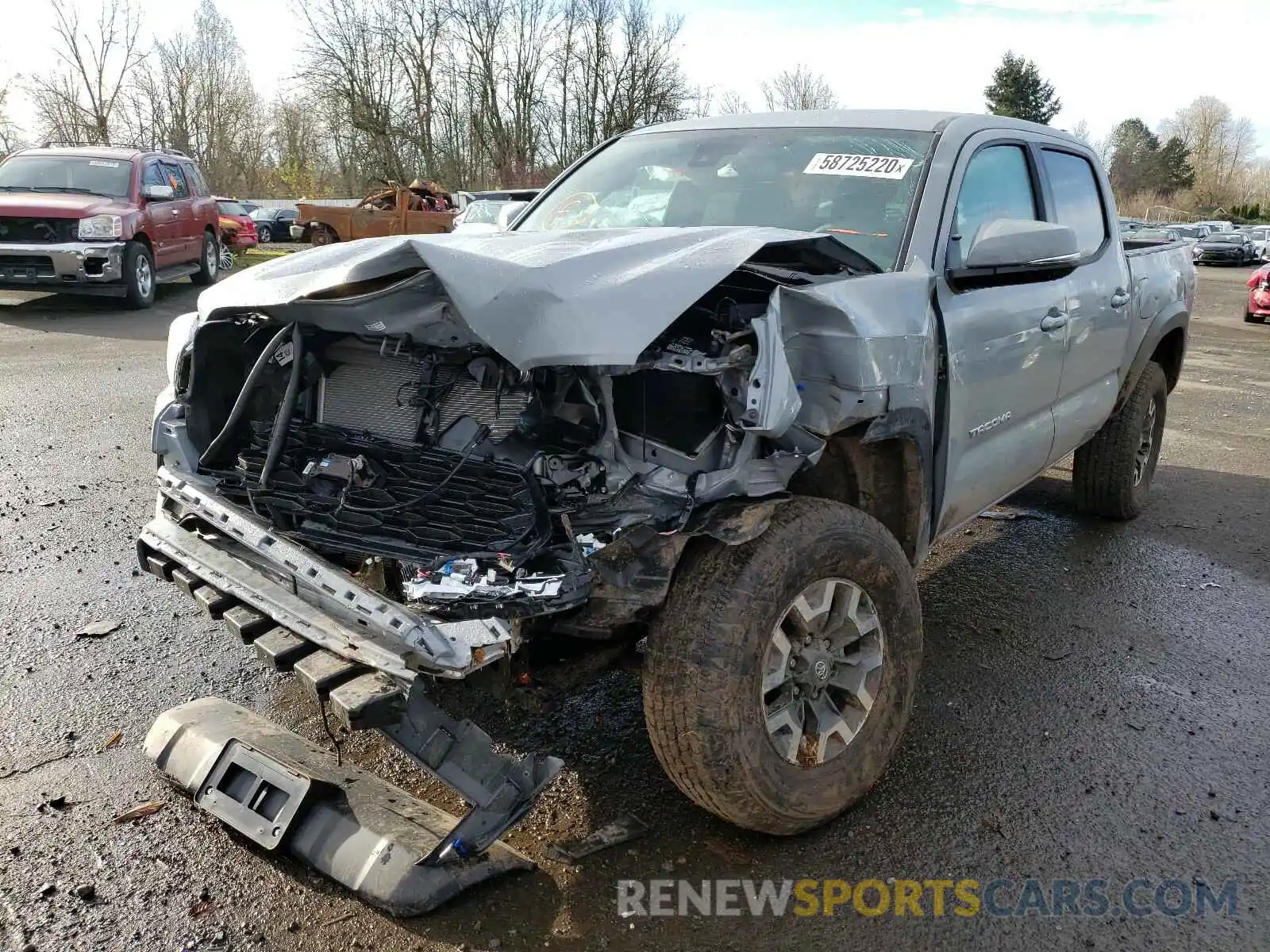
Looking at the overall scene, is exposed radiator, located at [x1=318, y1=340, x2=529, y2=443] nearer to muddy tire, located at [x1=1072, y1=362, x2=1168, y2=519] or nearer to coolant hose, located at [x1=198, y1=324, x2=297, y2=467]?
coolant hose, located at [x1=198, y1=324, x2=297, y2=467]

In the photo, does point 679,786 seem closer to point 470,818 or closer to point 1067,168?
point 470,818

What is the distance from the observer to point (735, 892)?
249cm

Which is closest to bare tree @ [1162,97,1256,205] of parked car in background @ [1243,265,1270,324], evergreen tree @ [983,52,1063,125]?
evergreen tree @ [983,52,1063,125]

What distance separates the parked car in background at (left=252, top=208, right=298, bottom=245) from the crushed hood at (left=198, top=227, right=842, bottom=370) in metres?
31.5

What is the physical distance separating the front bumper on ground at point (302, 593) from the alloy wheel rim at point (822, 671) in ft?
2.56

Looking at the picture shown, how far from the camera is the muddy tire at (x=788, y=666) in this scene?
2.40 m

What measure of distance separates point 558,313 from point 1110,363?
131 inches

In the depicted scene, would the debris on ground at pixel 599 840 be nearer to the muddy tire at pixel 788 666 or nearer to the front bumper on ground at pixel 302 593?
the muddy tire at pixel 788 666

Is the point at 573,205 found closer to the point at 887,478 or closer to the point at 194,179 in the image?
the point at 887,478

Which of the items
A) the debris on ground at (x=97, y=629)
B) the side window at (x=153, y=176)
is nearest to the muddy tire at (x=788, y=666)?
the debris on ground at (x=97, y=629)

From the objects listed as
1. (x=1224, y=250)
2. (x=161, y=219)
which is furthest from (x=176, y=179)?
(x=1224, y=250)

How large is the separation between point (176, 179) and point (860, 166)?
12.9 meters

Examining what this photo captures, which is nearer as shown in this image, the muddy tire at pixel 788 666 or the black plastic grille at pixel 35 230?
the muddy tire at pixel 788 666

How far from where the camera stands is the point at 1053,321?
3836mm
